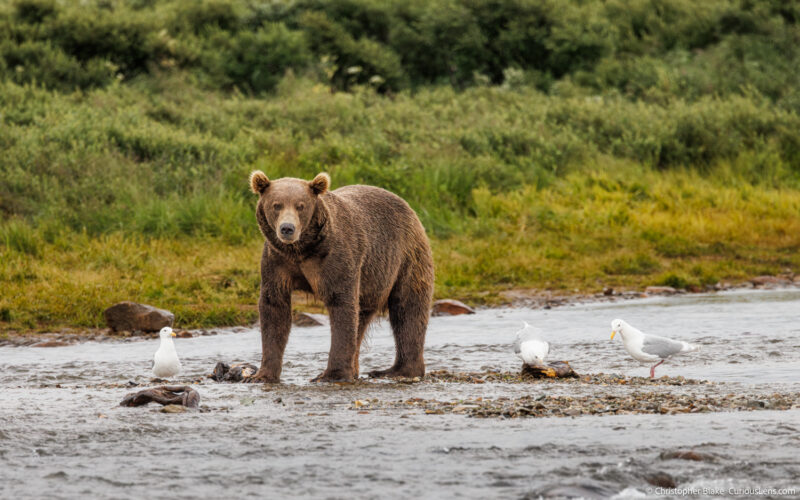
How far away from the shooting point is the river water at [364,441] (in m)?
5.25

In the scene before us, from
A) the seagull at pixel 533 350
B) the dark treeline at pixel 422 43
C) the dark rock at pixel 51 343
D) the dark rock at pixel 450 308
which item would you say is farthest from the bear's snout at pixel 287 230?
the dark treeline at pixel 422 43

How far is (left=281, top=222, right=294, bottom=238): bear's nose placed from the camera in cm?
765

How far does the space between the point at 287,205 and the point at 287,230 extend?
11.5 inches

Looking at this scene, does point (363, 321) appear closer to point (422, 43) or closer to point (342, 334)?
point (342, 334)

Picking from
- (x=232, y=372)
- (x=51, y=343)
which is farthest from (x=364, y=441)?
(x=51, y=343)

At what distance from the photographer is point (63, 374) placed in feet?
31.0

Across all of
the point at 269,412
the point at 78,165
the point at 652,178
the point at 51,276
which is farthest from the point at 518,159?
the point at 269,412

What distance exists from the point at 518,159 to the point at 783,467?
1623cm

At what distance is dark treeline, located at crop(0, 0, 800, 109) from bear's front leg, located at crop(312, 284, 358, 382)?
19.3 m

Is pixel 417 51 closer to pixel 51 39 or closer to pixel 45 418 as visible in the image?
pixel 51 39

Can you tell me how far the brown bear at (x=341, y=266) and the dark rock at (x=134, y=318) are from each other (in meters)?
4.17

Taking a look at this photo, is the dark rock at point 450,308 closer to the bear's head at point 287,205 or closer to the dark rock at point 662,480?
the bear's head at point 287,205

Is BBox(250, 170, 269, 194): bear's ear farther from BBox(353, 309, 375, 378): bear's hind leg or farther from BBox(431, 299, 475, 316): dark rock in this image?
BBox(431, 299, 475, 316): dark rock

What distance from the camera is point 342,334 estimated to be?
8336mm
